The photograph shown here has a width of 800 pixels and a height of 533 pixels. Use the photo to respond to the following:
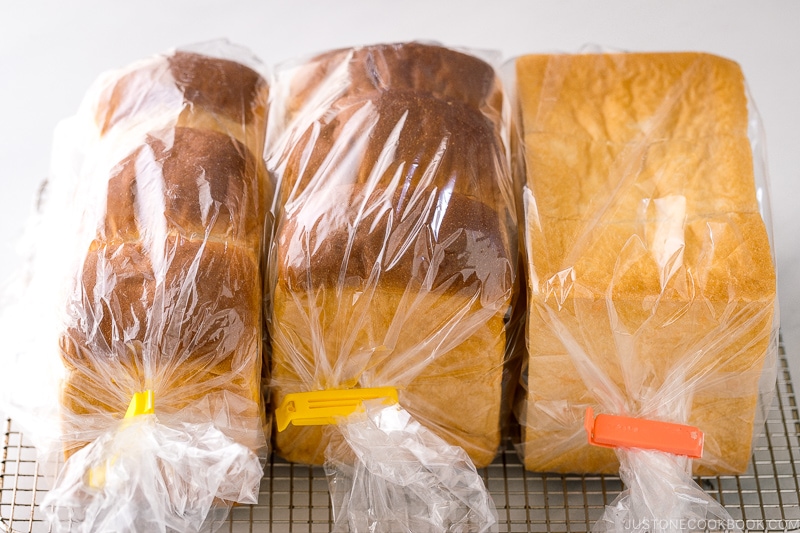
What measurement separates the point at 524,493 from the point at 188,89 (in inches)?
34.3

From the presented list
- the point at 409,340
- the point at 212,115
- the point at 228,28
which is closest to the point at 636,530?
the point at 409,340

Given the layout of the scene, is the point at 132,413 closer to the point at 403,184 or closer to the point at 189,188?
the point at 189,188

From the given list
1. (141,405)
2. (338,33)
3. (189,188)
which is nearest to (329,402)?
(141,405)

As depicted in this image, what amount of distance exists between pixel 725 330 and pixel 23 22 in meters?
1.89

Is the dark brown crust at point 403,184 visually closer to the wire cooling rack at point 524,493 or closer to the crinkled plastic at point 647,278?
the crinkled plastic at point 647,278

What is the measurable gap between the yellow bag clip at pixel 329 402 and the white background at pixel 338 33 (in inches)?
42.0

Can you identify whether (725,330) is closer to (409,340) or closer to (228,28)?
(409,340)

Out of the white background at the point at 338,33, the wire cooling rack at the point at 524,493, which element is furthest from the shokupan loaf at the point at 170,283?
the white background at the point at 338,33

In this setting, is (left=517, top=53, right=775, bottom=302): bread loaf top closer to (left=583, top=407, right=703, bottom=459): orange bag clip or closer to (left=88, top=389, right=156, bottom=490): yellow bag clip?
(left=583, top=407, right=703, bottom=459): orange bag clip

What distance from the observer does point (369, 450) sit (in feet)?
4.88

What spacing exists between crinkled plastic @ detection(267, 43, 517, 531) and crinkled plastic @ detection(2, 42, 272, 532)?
0.26 ft

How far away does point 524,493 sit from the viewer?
161cm

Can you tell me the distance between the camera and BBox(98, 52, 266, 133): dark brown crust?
1.63 metres

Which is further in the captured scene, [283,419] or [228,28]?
[228,28]
